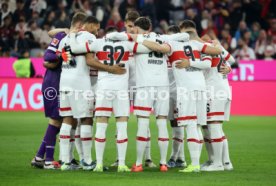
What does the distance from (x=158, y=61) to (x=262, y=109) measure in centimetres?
1312

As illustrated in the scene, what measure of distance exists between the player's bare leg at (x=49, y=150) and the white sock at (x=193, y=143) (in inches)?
93.1

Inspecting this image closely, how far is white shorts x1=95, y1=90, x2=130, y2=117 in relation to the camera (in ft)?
44.5

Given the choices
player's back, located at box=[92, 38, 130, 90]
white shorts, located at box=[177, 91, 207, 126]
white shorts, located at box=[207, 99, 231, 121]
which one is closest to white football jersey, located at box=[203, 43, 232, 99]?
white shorts, located at box=[207, 99, 231, 121]

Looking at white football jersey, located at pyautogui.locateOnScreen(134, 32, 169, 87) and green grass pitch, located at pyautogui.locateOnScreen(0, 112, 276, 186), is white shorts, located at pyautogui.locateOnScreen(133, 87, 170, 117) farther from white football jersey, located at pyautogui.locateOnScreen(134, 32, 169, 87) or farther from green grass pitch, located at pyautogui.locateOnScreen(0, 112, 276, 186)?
green grass pitch, located at pyautogui.locateOnScreen(0, 112, 276, 186)

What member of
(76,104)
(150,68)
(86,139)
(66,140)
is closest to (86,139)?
(86,139)

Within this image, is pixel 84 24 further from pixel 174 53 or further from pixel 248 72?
pixel 248 72

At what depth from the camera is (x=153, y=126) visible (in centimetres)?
2314

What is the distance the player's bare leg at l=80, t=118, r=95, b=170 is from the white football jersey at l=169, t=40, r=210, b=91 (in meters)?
1.67

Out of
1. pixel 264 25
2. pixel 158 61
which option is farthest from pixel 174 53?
pixel 264 25

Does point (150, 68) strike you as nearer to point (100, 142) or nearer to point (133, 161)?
point (100, 142)

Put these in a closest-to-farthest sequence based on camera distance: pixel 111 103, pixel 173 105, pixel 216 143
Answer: pixel 111 103
pixel 216 143
pixel 173 105

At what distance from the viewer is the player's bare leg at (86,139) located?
13812 mm

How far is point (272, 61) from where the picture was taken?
2794 centimetres

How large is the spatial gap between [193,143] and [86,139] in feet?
5.93
